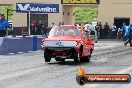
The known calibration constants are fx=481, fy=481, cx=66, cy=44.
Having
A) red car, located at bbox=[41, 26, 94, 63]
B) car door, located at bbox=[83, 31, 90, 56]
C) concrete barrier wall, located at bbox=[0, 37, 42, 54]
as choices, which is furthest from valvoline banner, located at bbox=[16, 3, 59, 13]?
red car, located at bbox=[41, 26, 94, 63]

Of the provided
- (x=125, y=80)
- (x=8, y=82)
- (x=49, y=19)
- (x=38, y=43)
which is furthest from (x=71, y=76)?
(x=49, y=19)

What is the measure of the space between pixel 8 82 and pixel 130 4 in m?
40.2

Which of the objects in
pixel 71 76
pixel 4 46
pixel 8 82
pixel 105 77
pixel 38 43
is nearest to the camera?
pixel 105 77

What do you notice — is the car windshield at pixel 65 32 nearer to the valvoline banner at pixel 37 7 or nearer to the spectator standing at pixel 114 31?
the valvoline banner at pixel 37 7

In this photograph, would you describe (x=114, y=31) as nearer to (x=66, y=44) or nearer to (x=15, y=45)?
(x=15, y=45)

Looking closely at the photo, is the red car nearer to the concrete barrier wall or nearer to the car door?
the car door

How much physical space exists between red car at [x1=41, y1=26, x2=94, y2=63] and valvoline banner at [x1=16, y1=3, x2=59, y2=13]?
95.2ft

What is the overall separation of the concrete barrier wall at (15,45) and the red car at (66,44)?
6791 millimetres

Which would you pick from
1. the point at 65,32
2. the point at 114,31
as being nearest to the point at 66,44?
the point at 65,32

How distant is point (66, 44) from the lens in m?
19.0

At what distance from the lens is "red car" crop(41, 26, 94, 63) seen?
62.5ft

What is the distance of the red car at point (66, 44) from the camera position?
19047mm

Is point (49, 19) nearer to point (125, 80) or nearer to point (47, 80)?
point (47, 80)

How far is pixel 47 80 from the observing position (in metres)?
12.8
